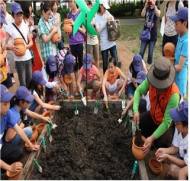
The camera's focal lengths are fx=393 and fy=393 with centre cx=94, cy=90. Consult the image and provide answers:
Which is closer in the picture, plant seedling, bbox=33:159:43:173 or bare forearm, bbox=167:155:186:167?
bare forearm, bbox=167:155:186:167

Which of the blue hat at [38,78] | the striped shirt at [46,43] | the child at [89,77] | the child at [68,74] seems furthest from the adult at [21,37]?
the child at [89,77]

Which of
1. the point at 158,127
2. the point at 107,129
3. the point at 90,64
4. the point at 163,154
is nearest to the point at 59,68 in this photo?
the point at 90,64

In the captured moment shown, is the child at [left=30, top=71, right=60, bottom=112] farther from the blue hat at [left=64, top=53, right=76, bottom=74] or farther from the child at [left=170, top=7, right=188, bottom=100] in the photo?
the child at [left=170, top=7, right=188, bottom=100]

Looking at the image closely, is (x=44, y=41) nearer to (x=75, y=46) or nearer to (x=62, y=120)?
(x=75, y=46)

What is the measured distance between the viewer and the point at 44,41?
579cm

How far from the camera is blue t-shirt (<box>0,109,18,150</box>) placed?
12.4 feet

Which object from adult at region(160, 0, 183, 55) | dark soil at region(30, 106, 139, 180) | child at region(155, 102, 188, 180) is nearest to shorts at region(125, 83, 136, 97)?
dark soil at region(30, 106, 139, 180)

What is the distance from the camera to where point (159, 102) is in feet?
13.3

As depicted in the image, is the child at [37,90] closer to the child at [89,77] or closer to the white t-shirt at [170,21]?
the child at [89,77]

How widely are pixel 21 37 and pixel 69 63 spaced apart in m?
0.75

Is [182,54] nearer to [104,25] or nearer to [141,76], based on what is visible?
[141,76]

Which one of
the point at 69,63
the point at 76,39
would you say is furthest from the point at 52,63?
the point at 76,39

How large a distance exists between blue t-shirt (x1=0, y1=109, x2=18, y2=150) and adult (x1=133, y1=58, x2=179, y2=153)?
127cm

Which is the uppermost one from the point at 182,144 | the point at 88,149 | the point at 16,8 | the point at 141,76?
the point at 16,8
